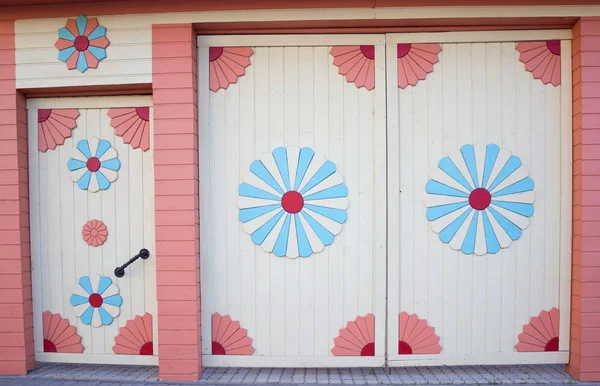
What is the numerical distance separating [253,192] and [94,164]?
145 cm

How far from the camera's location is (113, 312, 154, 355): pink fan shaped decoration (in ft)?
12.1

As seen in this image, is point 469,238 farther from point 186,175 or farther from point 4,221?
point 4,221

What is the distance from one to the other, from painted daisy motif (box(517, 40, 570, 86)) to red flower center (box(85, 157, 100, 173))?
379cm

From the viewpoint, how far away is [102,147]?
368cm

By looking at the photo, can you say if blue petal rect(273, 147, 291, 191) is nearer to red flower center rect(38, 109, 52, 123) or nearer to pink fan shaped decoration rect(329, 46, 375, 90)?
pink fan shaped decoration rect(329, 46, 375, 90)

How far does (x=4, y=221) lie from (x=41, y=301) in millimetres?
783

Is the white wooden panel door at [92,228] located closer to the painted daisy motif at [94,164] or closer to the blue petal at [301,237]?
the painted daisy motif at [94,164]

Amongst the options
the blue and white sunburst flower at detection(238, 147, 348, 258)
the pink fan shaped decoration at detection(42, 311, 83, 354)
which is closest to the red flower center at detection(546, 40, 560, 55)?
the blue and white sunburst flower at detection(238, 147, 348, 258)

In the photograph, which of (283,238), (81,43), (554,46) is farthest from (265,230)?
(554,46)

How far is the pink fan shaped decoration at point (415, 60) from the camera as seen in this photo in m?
3.55

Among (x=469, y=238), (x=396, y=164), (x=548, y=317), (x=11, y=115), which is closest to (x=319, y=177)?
(x=396, y=164)

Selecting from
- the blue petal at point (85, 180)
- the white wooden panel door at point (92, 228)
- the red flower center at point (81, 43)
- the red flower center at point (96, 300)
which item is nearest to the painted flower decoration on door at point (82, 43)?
the red flower center at point (81, 43)

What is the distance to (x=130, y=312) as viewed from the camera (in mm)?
3699

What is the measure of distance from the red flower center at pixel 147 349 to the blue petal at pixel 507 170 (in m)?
3.26
